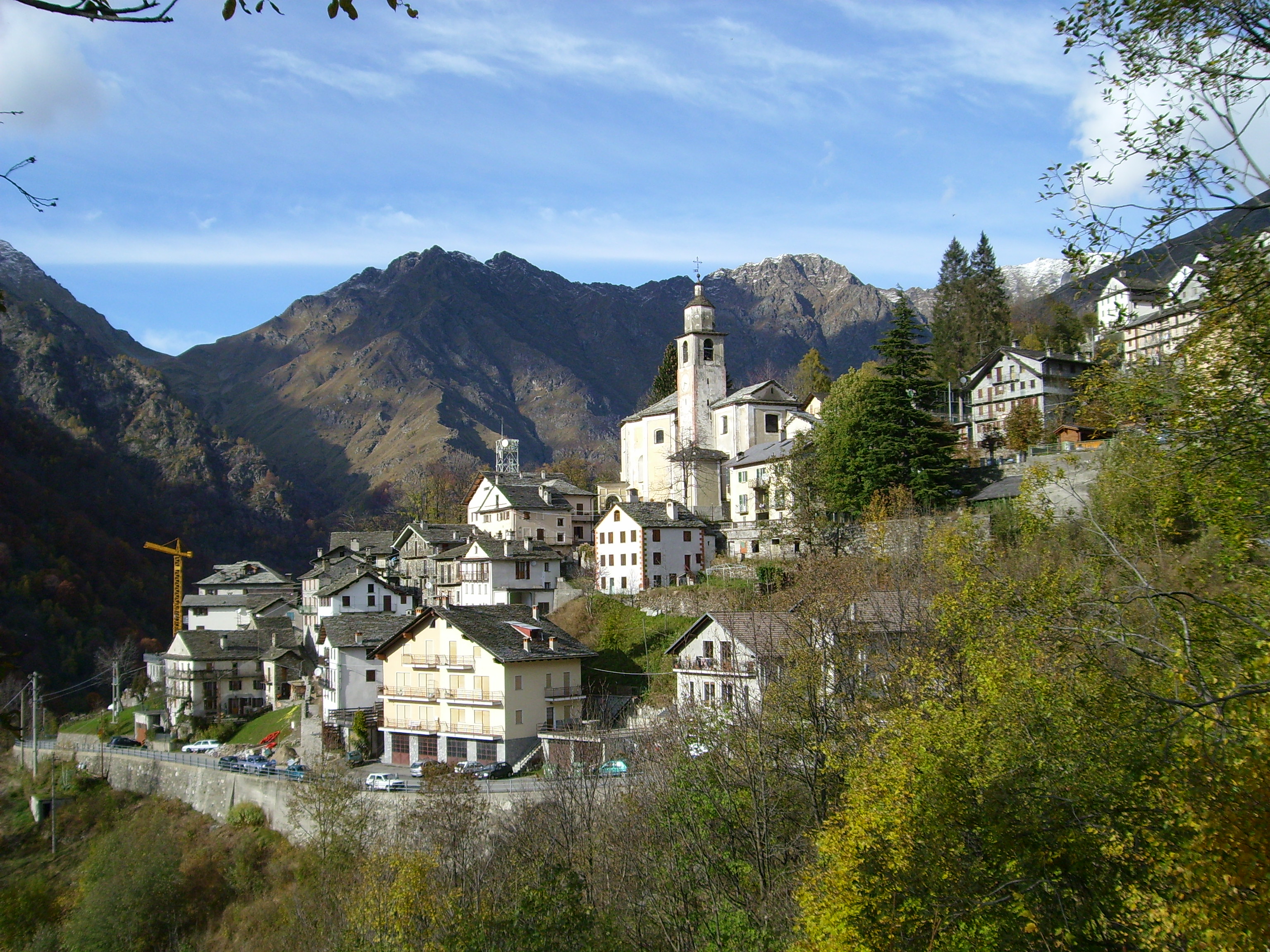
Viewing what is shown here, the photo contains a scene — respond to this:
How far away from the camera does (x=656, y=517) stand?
5469 cm

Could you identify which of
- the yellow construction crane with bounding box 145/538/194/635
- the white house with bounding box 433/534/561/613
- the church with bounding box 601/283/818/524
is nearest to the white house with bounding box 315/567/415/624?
the white house with bounding box 433/534/561/613

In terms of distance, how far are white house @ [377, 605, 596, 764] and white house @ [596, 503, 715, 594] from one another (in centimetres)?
811

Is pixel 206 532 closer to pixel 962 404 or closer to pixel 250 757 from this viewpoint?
pixel 250 757

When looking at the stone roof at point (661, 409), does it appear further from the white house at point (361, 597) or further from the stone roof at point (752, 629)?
the stone roof at point (752, 629)

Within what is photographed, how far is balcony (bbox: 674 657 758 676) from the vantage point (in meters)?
34.2

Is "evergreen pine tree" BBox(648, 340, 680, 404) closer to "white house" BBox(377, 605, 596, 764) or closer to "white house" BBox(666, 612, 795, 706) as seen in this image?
"white house" BBox(377, 605, 596, 764)

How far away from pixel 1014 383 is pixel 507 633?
3702 cm

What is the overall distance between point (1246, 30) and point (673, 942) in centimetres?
1921

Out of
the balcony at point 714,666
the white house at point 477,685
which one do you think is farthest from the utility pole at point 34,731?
the balcony at point 714,666

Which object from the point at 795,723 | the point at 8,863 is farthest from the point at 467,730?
the point at 8,863

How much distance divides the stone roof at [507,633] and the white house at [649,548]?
7975 mm

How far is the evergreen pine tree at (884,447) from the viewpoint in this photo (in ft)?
154

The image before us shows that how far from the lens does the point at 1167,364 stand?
12047 mm

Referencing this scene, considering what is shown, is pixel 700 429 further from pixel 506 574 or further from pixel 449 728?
pixel 449 728
